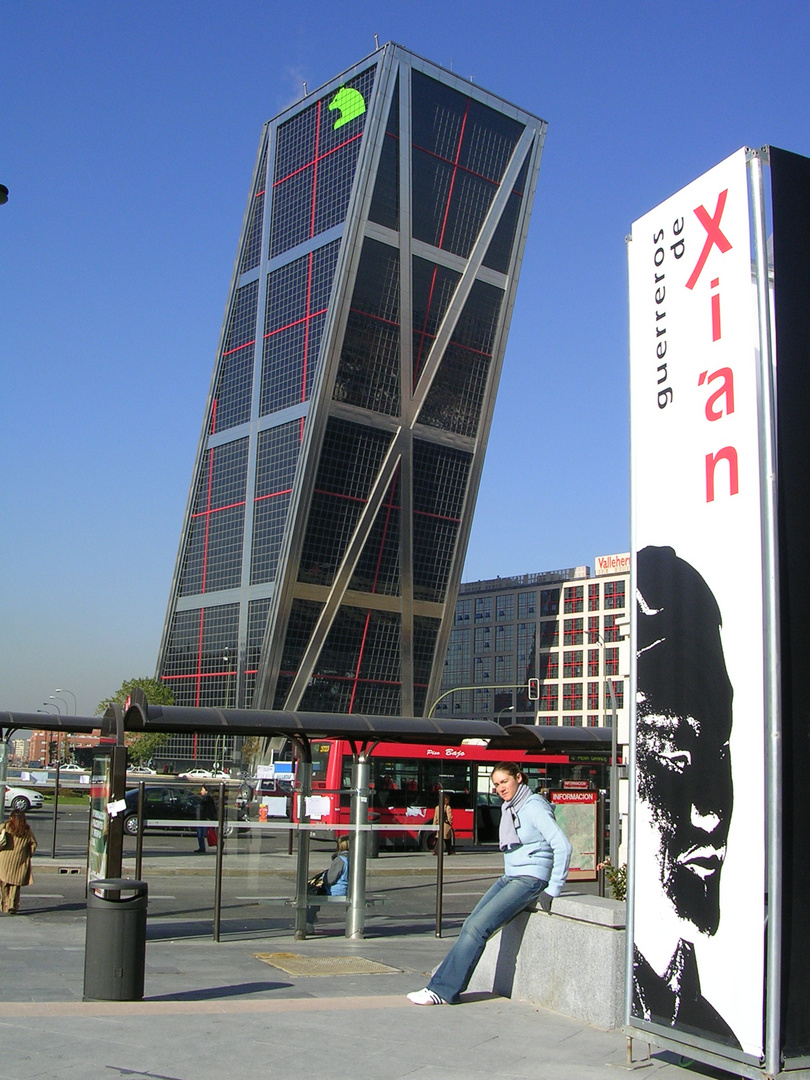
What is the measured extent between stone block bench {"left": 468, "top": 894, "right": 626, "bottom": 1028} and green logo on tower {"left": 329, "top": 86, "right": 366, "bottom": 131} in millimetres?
79942

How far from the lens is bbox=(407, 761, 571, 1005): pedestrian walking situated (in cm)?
849

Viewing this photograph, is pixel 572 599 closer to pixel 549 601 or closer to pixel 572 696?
pixel 549 601

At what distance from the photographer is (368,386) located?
7919 centimetres

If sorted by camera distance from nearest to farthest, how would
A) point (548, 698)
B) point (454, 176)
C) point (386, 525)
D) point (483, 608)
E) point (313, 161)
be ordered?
1. point (386, 525)
2. point (454, 176)
3. point (313, 161)
4. point (548, 698)
5. point (483, 608)

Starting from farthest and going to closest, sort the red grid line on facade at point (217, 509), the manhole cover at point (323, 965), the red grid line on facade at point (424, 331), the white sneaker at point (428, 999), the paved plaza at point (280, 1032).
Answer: the red grid line on facade at point (217, 509)
the red grid line on facade at point (424, 331)
the manhole cover at point (323, 965)
the white sneaker at point (428, 999)
the paved plaza at point (280, 1032)

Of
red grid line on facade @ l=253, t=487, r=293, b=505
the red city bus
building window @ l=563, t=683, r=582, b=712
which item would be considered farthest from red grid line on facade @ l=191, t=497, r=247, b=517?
building window @ l=563, t=683, r=582, b=712

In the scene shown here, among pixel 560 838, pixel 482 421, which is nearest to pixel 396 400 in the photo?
pixel 482 421

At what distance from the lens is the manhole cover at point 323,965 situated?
1109 cm

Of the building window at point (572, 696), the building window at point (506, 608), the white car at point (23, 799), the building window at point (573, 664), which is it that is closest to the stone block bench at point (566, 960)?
the white car at point (23, 799)

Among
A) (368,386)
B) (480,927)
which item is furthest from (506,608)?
(480,927)

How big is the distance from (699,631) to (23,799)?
39866 millimetres

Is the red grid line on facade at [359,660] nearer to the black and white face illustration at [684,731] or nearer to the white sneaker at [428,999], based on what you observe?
the white sneaker at [428,999]

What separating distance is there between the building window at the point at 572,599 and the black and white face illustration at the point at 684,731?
138804 millimetres

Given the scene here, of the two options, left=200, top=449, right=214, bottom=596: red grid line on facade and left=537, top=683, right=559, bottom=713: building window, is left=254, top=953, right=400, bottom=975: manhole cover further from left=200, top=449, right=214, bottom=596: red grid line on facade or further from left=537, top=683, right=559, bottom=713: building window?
left=537, top=683, right=559, bottom=713: building window
